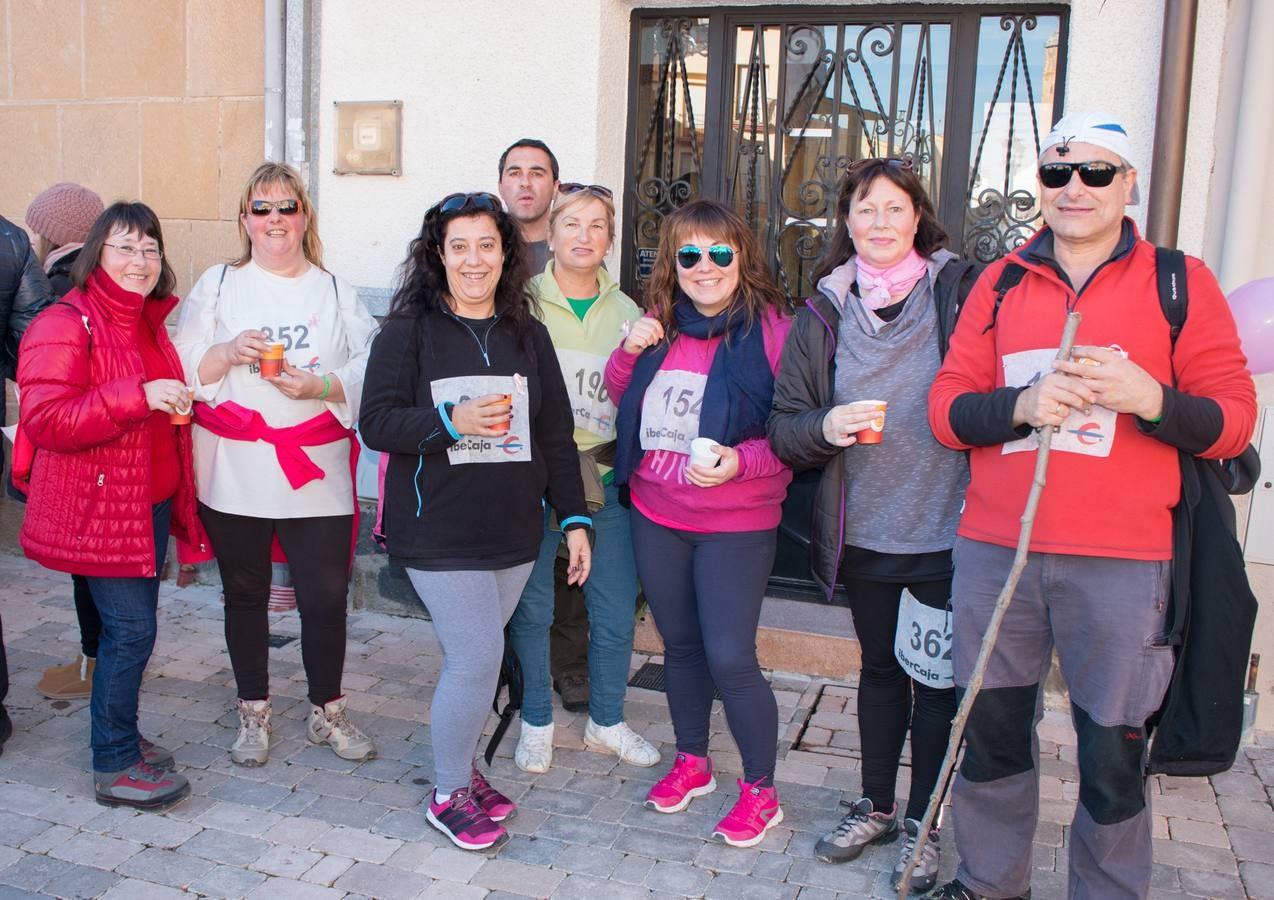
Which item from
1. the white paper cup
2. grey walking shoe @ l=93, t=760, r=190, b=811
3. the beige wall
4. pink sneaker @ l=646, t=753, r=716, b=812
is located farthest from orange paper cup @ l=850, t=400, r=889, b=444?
the beige wall

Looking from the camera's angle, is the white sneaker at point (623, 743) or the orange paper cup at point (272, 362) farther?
the white sneaker at point (623, 743)

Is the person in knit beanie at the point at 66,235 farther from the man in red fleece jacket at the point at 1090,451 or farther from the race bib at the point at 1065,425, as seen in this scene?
the race bib at the point at 1065,425

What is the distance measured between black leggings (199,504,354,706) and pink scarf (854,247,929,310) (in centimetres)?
194

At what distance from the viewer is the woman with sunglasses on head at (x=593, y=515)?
370 centimetres

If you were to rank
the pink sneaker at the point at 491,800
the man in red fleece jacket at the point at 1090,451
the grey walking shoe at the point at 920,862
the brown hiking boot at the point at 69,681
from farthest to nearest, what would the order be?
1. the brown hiking boot at the point at 69,681
2. the pink sneaker at the point at 491,800
3. the grey walking shoe at the point at 920,862
4. the man in red fleece jacket at the point at 1090,451

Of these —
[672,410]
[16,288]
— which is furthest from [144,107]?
[672,410]

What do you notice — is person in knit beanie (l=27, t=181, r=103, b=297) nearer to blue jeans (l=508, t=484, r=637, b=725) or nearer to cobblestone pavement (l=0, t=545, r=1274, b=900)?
cobblestone pavement (l=0, t=545, r=1274, b=900)

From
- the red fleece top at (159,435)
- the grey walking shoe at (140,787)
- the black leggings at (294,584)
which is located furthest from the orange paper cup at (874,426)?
the grey walking shoe at (140,787)

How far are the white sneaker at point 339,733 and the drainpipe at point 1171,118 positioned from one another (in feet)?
11.2

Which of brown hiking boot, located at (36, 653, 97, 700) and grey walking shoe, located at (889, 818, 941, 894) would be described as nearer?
grey walking shoe, located at (889, 818, 941, 894)

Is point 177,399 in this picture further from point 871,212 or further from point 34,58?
point 34,58

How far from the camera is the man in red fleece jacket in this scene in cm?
254

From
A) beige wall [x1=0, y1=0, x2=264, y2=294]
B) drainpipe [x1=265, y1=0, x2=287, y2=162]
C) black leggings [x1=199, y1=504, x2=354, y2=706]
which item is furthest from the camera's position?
beige wall [x1=0, y1=0, x2=264, y2=294]

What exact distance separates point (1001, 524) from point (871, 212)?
92 centimetres
